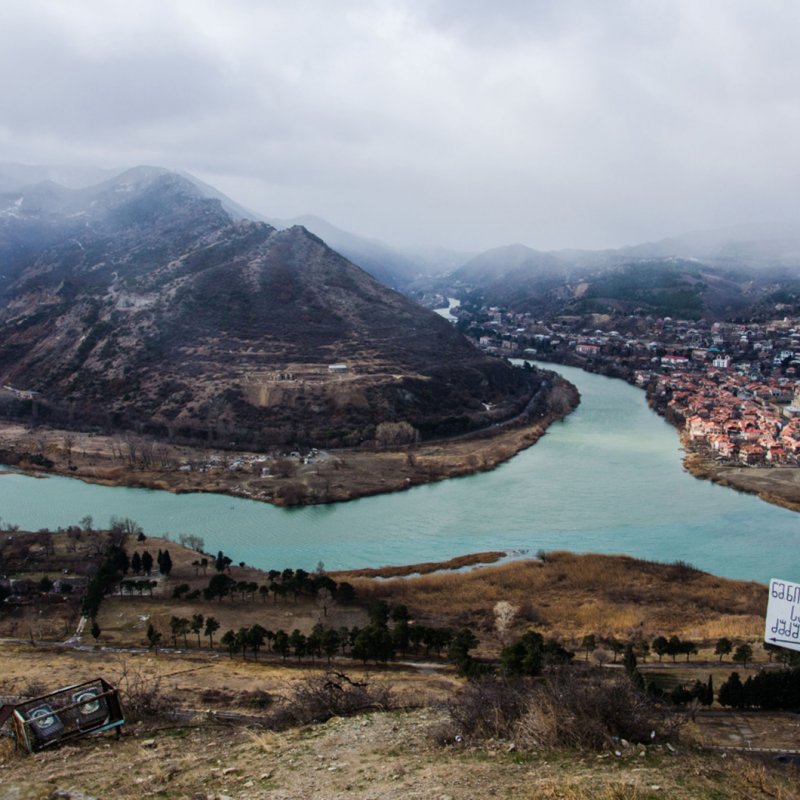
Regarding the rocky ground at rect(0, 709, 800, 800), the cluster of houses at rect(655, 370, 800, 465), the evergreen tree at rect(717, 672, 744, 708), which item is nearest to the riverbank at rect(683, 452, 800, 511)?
the cluster of houses at rect(655, 370, 800, 465)

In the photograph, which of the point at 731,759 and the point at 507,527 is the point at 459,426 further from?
the point at 731,759

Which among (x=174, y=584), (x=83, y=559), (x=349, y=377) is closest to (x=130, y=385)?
(x=349, y=377)

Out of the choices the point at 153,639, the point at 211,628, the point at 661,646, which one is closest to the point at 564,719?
the point at 661,646

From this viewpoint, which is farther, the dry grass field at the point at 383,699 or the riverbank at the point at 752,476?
the riverbank at the point at 752,476

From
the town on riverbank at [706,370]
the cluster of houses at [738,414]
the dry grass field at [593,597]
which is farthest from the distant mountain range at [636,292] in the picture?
the dry grass field at [593,597]

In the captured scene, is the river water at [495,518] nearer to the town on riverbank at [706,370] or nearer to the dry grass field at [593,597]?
the dry grass field at [593,597]
